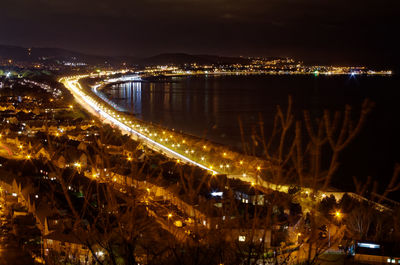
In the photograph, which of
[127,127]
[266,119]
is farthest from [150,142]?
[266,119]

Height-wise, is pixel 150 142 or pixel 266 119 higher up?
pixel 266 119

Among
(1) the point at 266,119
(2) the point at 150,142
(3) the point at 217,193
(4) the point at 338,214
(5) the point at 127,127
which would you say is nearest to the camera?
(4) the point at 338,214

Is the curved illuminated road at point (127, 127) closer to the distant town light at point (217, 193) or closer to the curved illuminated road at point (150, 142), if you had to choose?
the curved illuminated road at point (150, 142)

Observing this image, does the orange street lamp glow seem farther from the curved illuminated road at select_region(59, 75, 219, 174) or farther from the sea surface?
the curved illuminated road at select_region(59, 75, 219, 174)

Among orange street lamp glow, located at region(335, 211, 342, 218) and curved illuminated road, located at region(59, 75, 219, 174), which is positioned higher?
curved illuminated road, located at region(59, 75, 219, 174)

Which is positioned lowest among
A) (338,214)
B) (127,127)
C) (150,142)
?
(338,214)

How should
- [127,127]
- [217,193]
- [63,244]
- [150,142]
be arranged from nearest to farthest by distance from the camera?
[63,244]
[217,193]
[150,142]
[127,127]

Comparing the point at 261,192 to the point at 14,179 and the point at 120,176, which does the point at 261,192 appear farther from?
the point at 14,179

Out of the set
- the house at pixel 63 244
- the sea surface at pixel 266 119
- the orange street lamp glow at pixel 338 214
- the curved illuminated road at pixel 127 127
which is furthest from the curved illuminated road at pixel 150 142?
the house at pixel 63 244

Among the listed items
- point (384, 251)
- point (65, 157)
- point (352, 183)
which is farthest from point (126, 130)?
point (384, 251)

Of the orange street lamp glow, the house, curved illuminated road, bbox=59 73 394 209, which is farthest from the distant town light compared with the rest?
the house

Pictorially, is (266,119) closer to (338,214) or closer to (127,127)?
(127,127)

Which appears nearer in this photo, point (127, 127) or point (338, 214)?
point (338, 214)
